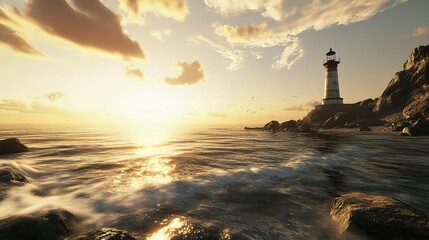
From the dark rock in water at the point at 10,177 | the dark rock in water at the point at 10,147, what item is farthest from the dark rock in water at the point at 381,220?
the dark rock in water at the point at 10,147

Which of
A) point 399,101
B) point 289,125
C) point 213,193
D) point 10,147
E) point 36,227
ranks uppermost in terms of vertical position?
point 399,101

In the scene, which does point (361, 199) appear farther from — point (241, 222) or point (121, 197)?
point (121, 197)

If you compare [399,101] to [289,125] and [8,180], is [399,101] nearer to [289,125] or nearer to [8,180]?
[289,125]

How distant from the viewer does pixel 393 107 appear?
51.3 meters

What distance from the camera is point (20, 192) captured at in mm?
8531

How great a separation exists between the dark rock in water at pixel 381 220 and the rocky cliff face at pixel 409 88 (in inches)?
1936

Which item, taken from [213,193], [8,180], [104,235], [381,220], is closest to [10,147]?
[8,180]

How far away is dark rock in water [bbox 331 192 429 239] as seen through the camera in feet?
16.2

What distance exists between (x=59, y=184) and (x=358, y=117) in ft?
208

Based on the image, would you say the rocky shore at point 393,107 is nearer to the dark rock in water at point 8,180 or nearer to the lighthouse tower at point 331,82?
the lighthouse tower at point 331,82

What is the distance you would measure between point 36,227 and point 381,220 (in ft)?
26.3

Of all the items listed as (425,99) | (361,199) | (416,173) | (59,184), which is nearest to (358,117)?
(425,99)

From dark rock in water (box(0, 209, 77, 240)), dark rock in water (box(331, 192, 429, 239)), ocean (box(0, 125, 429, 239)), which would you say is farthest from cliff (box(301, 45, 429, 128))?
dark rock in water (box(0, 209, 77, 240))

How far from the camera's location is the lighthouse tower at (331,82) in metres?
59.9
